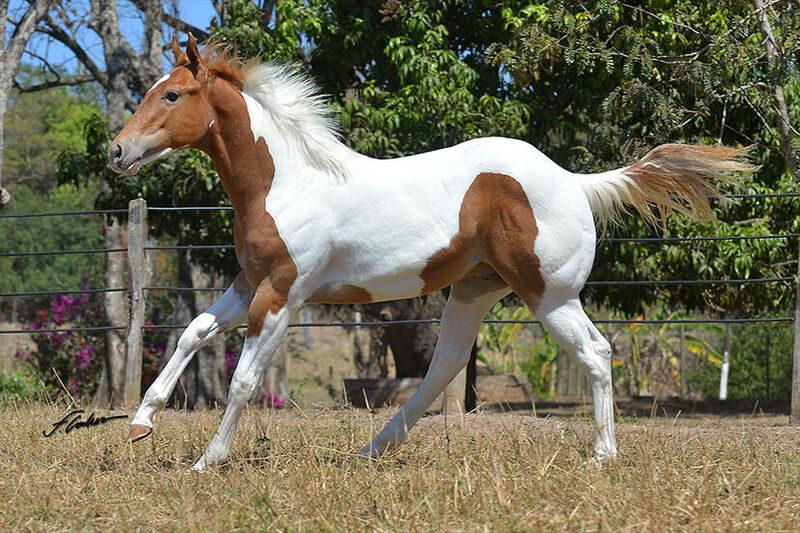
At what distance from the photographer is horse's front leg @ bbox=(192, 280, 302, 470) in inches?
162

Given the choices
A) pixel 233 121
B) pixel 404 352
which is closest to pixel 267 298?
pixel 233 121

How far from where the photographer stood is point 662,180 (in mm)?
4570

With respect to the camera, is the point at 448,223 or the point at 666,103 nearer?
the point at 448,223

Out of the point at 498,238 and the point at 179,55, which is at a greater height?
the point at 179,55

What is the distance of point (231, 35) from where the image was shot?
344 inches

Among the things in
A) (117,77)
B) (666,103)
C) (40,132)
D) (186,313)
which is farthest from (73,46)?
(40,132)

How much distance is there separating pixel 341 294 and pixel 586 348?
3.92ft

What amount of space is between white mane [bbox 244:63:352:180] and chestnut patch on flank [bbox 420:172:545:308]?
0.62 metres

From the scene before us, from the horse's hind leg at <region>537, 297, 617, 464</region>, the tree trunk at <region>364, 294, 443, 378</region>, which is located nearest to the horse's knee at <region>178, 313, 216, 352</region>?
the horse's hind leg at <region>537, 297, 617, 464</region>

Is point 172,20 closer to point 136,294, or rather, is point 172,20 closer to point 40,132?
point 136,294

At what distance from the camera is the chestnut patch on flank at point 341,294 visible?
4.32 metres

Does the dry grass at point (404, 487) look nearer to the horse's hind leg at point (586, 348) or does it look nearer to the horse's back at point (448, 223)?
the horse's hind leg at point (586, 348)

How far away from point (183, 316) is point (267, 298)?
8.22 meters

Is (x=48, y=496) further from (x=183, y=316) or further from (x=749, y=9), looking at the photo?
(x=183, y=316)
